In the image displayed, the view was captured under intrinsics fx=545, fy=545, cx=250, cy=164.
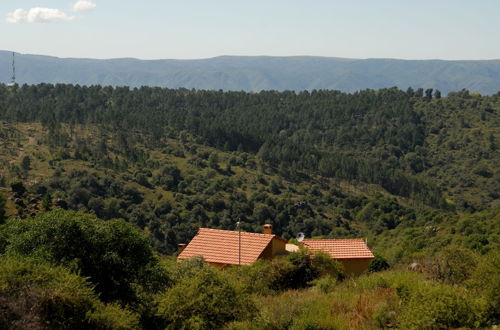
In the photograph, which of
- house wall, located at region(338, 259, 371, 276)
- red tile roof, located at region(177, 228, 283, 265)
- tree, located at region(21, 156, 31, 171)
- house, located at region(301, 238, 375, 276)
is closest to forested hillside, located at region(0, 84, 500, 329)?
tree, located at region(21, 156, 31, 171)

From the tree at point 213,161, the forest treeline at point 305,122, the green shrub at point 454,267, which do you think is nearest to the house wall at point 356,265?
the green shrub at point 454,267

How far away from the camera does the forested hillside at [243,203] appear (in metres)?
14.5

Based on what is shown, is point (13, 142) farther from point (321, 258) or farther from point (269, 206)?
point (321, 258)

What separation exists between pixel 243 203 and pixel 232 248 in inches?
1915

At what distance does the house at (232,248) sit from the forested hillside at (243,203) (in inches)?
189

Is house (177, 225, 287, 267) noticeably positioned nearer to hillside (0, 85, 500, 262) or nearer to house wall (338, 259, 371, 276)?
house wall (338, 259, 371, 276)

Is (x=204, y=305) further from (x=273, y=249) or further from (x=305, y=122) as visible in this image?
(x=305, y=122)

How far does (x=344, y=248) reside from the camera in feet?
100

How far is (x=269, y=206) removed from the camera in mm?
78312

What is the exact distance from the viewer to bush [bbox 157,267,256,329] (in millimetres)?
14312

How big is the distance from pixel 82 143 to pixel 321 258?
220ft

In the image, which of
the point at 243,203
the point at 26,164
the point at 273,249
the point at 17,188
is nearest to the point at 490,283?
the point at 273,249

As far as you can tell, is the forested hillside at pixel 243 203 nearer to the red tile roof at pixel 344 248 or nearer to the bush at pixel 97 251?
the bush at pixel 97 251

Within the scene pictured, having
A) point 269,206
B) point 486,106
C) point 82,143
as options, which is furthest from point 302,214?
point 486,106
